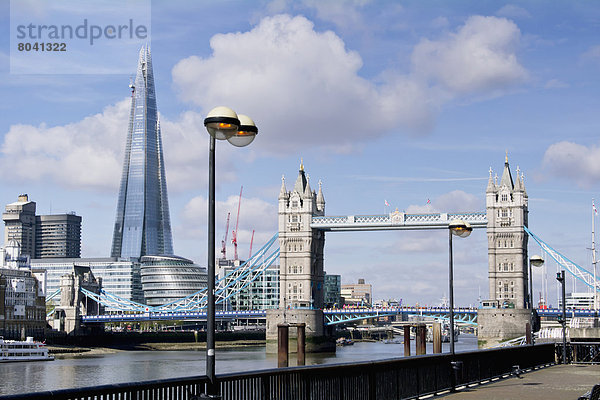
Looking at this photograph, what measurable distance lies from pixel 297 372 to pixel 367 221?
98.9 m

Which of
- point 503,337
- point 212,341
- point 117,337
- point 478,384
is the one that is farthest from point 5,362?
point 212,341

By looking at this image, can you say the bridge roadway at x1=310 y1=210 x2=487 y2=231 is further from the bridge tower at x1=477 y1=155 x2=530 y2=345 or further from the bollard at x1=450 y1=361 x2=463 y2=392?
the bollard at x1=450 y1=361 x2=463 y2=392

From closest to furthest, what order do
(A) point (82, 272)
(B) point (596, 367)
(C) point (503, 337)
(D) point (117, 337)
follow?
(B) point (596, 367)
(C) point (503, 337)
(D) point (117, 337)
(A) point (82, 272)

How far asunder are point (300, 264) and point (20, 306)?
152 ft

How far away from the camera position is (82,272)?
563 ft

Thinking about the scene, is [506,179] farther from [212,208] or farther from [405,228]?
[212,208]

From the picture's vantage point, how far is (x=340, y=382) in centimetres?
1847

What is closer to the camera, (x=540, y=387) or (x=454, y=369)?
(x=454, y=369)

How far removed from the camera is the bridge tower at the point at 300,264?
11694cm

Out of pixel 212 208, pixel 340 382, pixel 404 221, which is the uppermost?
pixel 404 221

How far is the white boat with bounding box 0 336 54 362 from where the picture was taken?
98125 millimetres

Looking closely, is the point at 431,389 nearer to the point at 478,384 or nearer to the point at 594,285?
the point at 478,384

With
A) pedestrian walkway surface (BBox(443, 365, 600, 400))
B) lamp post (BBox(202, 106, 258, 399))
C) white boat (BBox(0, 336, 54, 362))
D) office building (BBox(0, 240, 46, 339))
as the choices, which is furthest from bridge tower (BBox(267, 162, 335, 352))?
lamp post (BBox(202, 106, 258, 399))

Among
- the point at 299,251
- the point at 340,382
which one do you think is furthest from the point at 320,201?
the point at 340,382
